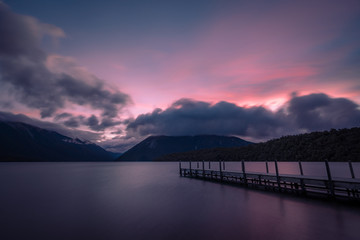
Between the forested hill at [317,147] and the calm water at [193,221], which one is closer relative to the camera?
the calm water at [193,221]

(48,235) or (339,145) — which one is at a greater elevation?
(339,145)

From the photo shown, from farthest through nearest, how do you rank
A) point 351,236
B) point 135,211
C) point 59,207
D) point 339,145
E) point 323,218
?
point 339,145, point 59,207, point 135,211, point 323,218, point 351,236

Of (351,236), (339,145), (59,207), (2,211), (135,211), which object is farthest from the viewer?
(339,145)

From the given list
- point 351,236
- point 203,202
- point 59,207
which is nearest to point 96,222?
point 59,207

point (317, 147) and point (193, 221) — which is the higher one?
point (317, 147)

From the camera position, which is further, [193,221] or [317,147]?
[317,147]

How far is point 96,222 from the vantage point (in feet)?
51.9

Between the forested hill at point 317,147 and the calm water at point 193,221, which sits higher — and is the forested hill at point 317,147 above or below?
above

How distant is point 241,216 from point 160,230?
6.99 meters

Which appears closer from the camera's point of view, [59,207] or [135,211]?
[135,211]

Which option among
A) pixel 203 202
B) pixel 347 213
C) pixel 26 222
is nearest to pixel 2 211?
pixel 26 222

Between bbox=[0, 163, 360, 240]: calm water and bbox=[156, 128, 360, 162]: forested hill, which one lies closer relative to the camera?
bbox=[0, 163, 360, 240]: calm water

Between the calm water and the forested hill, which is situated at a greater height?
the forested hill

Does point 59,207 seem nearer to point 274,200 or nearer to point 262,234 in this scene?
point 262,234
